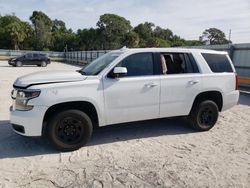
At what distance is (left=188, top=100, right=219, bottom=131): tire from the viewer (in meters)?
5.36

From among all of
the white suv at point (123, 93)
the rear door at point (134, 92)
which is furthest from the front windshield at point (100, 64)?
the rear door at point (134, 92)

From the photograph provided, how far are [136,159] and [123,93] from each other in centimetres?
119

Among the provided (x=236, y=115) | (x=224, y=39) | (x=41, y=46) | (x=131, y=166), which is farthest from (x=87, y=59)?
(x=224, y=39)

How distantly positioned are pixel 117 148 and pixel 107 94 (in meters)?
1.00

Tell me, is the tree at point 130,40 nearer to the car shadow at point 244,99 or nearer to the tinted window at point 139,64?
the car shadow at point 244,99

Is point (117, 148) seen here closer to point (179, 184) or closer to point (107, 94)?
point (107, 94)

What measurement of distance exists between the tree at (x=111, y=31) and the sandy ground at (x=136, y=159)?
56.1 metres

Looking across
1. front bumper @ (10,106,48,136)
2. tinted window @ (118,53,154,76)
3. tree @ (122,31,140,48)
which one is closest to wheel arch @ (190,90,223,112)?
tinted window @ (118,53,154,76)

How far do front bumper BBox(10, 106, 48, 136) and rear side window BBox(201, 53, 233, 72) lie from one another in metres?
3.57

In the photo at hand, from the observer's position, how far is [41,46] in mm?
57812

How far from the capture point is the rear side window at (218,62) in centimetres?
547

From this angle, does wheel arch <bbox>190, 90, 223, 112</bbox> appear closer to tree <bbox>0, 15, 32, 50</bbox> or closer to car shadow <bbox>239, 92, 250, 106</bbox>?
car shadow <bbox>239, 92, 250, 106</bbox>

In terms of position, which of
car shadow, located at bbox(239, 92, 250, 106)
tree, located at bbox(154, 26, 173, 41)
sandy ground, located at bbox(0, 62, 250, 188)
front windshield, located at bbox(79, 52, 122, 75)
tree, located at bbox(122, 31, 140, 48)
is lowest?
sandy ground, located at bbox(0, 62, 250, 188)

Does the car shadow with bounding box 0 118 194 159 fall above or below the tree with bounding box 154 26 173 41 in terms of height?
below
